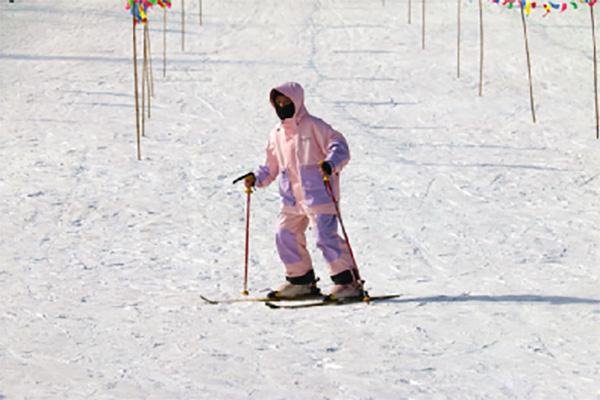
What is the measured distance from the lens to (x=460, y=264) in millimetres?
8211

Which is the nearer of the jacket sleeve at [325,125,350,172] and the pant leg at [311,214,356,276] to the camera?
the jacket sleeve at [325,125,350,172]

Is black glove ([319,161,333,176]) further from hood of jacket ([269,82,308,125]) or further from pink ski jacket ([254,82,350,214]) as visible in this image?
hood of jacket ([269,82,308,125])

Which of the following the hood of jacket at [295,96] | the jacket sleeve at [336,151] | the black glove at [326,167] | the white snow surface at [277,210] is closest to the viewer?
the white snow surface at [277,210]

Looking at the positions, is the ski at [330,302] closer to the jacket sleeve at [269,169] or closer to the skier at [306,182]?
the skier at [306,182]

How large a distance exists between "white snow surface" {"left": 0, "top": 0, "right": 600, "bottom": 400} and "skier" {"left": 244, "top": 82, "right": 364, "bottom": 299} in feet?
0.98

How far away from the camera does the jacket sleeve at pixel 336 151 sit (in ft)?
21.0

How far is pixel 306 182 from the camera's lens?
6.61 metres

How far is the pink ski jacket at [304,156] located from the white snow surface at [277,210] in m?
0.59

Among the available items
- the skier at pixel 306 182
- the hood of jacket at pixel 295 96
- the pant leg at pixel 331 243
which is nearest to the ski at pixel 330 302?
the skier at pixel 306 182

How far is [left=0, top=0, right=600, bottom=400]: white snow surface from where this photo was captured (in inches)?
206

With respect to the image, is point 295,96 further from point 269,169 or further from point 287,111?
point 269,169

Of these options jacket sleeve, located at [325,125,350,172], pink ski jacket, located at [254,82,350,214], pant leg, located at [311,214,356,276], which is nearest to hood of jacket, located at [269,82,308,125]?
pink ski jacket, located at [254,82,350,214]

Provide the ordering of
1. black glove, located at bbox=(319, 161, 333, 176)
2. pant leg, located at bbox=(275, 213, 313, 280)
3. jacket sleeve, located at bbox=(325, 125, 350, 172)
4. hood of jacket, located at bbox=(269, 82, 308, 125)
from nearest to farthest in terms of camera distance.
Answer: black glove, located at bbox=(319, 161, 333, 176), jacket sleeve, located at bbox=(325, 125, 350, 172), hood of jacket, located at bbox=(269, 82, 308, 125), pant leg, located at bbox=(275, 213, 313, 280)

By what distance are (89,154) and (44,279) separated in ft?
16.8
